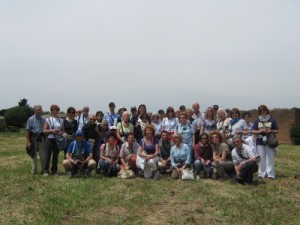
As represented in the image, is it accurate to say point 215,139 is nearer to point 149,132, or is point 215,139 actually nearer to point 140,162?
point 149,132

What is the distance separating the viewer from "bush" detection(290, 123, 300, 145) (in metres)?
28.4

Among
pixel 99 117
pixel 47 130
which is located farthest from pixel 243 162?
pixel 47 130

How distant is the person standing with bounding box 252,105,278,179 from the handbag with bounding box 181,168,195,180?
1.65 m

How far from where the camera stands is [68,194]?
771 centimetres

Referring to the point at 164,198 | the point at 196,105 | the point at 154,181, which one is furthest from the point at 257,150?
the point at 164,198

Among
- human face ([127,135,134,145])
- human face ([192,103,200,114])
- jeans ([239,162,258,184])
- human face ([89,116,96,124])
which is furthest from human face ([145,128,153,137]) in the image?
jeans ([239,162,258,184])

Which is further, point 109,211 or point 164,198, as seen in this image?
point 164,198

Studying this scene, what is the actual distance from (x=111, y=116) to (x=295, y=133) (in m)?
20.5

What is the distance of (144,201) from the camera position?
7.18 metres

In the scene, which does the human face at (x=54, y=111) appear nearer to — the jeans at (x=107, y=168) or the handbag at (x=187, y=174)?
the jeans at (x=107, y=168)

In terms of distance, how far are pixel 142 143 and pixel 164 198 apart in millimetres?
2829

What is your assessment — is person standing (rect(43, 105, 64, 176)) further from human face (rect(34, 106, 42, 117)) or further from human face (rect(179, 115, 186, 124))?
human face (rect(179, 115, 186, 124))

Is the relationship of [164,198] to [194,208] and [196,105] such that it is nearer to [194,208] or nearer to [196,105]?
[194,208]

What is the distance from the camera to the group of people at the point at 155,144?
9625 mm
